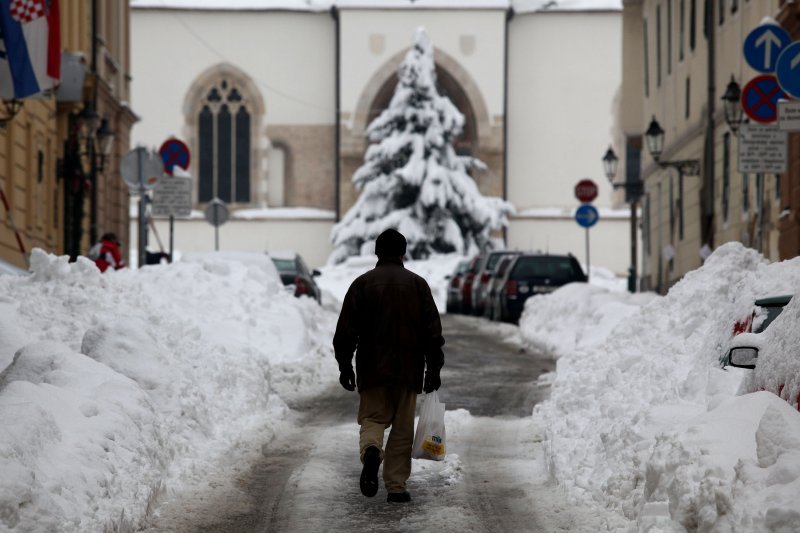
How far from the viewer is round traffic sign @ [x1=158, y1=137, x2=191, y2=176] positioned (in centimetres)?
2281

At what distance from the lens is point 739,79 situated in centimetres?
2845

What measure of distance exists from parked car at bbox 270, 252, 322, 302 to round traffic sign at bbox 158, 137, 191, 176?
3881mm

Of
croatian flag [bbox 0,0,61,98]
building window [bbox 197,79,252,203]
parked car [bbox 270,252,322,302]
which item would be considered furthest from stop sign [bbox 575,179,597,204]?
building window [bbox 197,79,252,203]

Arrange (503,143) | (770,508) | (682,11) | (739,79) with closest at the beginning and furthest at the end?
1. (770,508)
2. (739,79)
3. (682,11)
4. (503,143)

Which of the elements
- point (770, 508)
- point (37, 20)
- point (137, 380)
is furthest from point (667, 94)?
point (770, 508)

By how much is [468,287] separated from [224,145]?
23.1 m

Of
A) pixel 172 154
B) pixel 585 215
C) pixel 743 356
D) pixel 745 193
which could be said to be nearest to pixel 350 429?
pixel 743 356

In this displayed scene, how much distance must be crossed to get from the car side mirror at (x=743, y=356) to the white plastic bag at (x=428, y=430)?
2560 millimetres

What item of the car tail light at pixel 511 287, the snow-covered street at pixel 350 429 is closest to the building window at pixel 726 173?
the car tail light at pixel 511 287

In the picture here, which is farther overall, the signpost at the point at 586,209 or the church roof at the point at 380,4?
the church roof at the point at 380,4

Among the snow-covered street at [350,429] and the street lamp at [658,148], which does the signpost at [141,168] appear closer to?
the snow-covered street at [350,429]

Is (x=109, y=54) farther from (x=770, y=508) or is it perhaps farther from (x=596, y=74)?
(x=770, y=508)

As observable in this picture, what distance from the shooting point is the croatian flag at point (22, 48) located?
18.6 m

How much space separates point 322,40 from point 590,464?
5068cm
